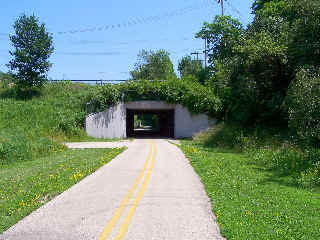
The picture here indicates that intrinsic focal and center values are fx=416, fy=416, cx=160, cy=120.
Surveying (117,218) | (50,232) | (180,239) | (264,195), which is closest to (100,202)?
(117,218)

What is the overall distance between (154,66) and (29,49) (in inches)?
2246

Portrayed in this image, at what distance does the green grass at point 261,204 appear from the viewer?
711 cm

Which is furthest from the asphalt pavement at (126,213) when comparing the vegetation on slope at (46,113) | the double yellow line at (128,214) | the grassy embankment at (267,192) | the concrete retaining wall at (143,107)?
the concrete retaining wall at (143,107)

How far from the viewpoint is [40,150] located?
24.2 metres

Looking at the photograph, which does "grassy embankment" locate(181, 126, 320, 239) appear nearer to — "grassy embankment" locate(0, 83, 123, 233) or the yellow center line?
the yellow center line

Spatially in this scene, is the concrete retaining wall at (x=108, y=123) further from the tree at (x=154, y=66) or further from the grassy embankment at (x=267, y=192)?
the tree at (x=154, y=66)

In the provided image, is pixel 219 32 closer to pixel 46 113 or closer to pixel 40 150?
pixel 46 113

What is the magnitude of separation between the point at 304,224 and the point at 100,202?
14.9 feet

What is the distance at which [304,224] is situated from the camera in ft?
25.1

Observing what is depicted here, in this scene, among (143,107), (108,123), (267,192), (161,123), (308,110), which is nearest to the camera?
(267,192)

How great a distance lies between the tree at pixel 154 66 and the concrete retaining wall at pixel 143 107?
5483 centimetres

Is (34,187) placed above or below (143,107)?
below

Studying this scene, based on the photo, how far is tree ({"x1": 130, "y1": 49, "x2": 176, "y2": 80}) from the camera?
99.1 meters

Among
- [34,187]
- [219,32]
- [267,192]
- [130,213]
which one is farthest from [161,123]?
[130,213]
